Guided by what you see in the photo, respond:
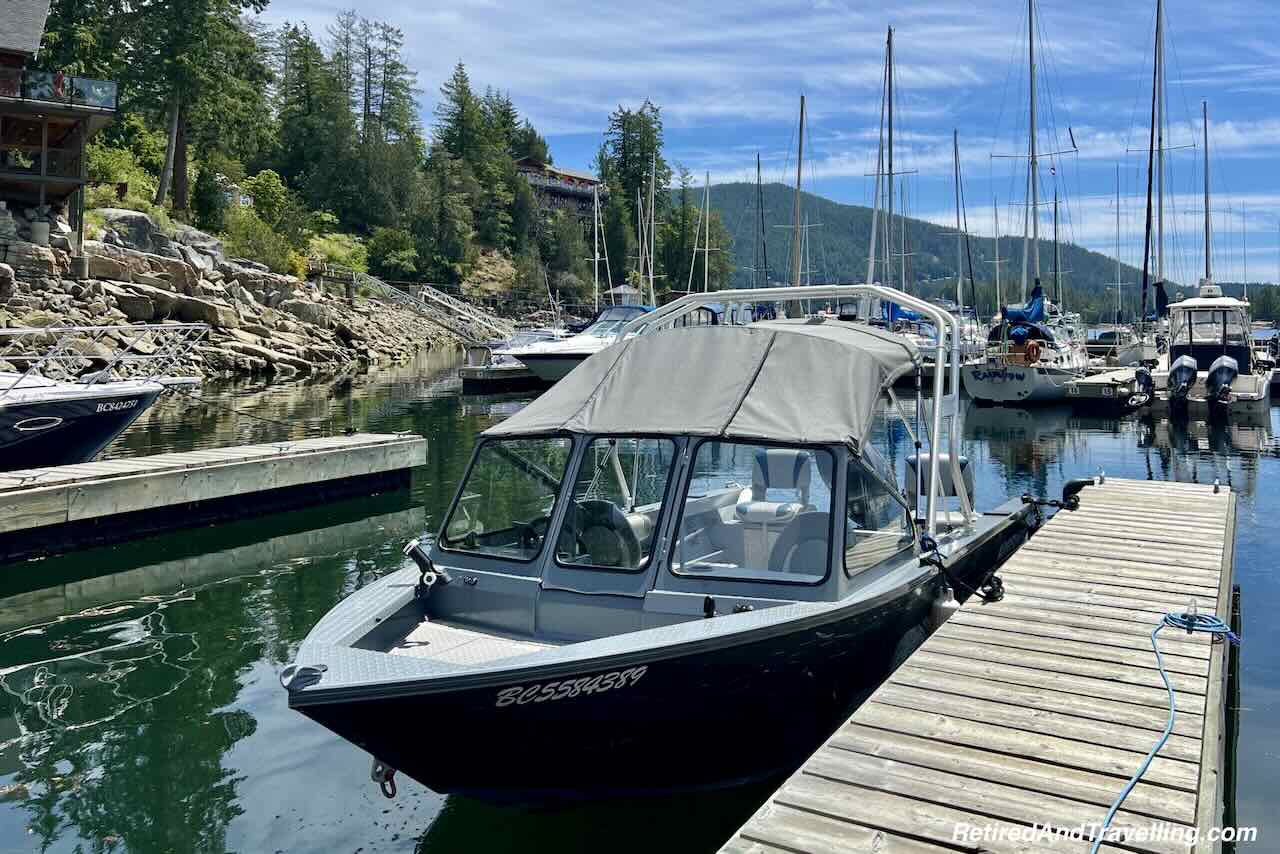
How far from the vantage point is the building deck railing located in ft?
120

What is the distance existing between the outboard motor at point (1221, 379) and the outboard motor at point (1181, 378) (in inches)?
18.9

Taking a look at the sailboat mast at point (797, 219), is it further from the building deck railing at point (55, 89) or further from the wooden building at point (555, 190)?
the wooden building at point (555, 190)

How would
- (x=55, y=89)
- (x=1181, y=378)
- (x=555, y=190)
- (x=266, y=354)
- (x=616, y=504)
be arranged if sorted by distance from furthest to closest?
(x=555, y=190), (x=266, y=354), (x=55, y=89), (x=1181, y=378), (x=616, y=504)

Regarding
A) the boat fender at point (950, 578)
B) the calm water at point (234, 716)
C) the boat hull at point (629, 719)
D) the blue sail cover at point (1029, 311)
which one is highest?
the blue sail cover at point (1029, 311)

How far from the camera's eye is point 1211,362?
34.4 meters

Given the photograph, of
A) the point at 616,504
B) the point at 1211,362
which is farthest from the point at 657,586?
the point at 1211,362

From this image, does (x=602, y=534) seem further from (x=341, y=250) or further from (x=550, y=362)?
(x=341, y=250)

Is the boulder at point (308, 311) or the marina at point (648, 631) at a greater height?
the boulder at point (308, 311)

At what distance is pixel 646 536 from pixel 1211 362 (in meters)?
33.1

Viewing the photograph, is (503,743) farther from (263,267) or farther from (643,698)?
(263,267)

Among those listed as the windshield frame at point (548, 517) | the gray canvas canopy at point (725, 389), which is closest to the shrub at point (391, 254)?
the gray canvas canopy at point (725, 389)

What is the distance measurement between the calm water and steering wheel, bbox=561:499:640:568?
155 centimetres

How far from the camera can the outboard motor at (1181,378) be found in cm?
3133

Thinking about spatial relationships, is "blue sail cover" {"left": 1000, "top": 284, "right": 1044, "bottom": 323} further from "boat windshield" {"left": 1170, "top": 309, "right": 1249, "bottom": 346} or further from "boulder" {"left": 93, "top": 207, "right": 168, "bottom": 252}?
"boulder" {"left": 93, "top": 207, "right": 168, "bottom": 252}
